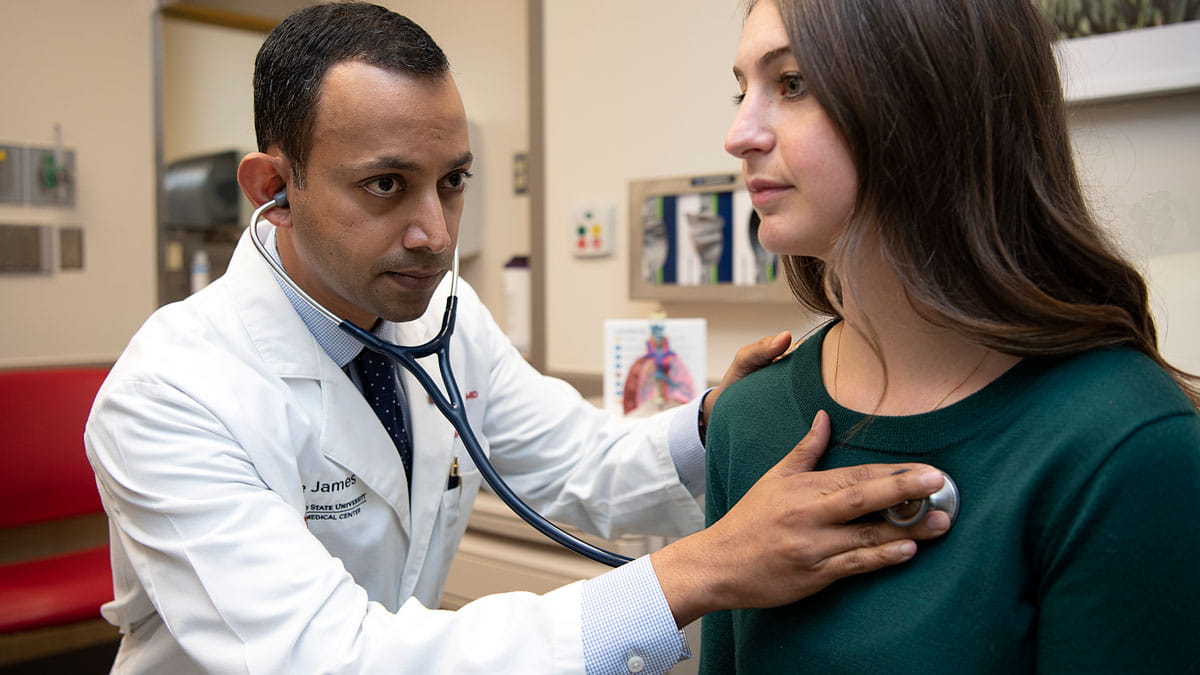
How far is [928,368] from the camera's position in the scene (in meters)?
0.79

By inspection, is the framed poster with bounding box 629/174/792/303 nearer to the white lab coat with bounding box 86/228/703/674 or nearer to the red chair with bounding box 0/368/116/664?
the white lab coat with bounding box 86/228/703/674

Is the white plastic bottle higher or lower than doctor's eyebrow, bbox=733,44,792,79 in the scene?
lower

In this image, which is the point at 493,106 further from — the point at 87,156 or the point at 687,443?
the point at 687,443

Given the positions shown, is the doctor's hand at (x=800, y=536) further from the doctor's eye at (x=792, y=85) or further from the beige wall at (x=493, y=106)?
the beige wall at (x=493, y=106)

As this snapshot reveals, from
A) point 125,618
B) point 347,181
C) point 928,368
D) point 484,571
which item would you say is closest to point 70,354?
point 484,571

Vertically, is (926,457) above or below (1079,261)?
below

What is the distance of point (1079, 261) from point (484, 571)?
133 centimetres

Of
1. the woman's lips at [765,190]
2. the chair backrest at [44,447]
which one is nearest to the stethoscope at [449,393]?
the woman's lips at [765,190]

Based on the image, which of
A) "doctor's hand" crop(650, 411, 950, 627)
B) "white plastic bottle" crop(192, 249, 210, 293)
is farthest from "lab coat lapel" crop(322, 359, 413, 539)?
"white plastic bottle" crop(192, 249, 210, 293)

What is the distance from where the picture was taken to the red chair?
165 cm

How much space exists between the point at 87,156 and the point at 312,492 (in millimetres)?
2292

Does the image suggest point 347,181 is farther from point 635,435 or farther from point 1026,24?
point 1026,24

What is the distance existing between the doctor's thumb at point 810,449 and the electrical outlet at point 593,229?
1.36 m

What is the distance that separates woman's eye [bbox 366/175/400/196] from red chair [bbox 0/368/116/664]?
3.68 ft
